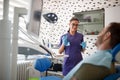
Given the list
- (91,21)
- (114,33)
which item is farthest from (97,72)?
(91,21)

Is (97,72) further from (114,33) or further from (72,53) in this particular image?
(72,53)

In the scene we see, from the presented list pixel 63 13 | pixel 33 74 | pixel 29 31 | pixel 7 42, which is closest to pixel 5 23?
pixel 7 42

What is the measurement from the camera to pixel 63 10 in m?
3.88

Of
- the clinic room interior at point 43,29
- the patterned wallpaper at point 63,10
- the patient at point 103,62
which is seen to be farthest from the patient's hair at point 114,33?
the patterned wallpaper at point 63,10

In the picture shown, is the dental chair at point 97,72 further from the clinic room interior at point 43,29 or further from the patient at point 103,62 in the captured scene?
the clinic room interior at point 43,29

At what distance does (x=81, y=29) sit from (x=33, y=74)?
54.3 inches

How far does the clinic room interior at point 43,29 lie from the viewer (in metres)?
0.93

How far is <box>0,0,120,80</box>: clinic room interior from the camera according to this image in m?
0.93

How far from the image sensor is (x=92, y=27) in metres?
3.40

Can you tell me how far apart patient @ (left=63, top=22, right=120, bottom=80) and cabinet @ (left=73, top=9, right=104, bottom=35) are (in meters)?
2.22

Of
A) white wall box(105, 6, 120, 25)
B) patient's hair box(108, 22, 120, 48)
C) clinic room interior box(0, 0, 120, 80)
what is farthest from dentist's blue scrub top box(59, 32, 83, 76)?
patient's hair box(108, 22, 120, 48)

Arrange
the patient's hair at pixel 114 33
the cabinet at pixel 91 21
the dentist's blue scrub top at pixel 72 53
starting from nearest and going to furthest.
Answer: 1. the patient's hair at pixel 114 33
2. the dentist's blue scrub top at pixel 72 53
3. the cabinet at pixel 91 21

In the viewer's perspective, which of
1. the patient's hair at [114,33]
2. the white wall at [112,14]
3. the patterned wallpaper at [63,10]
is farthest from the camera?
the patterned wallpaper at [63,10]

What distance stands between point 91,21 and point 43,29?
133 centimetres
